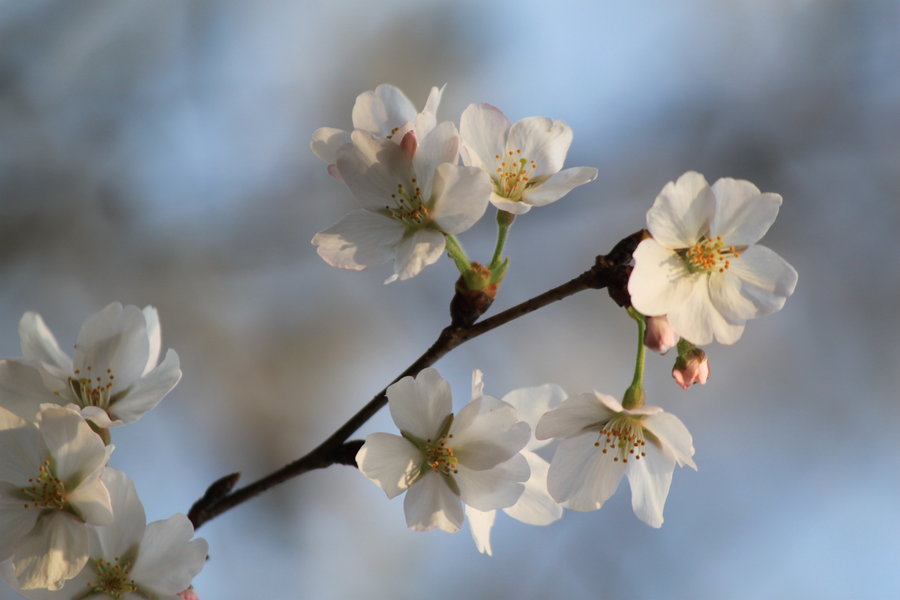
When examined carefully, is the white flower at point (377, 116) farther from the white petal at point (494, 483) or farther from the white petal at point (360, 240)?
the white petal at point (494, 483)

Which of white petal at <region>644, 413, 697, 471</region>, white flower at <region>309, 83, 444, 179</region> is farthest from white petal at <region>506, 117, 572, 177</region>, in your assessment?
white petal at <region>644, 413, 697, 471</region>

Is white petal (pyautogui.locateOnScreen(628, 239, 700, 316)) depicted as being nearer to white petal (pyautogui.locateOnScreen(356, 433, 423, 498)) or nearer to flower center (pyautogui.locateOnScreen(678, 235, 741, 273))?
flower center (pyautogui.locateOnScreen(678, 235, 741, 273))

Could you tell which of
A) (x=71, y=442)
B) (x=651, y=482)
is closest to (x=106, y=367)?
(x=71, y=442)

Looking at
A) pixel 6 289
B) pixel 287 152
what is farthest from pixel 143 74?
pixel 6 289

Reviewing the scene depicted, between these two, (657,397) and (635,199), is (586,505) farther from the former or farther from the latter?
(635,199)

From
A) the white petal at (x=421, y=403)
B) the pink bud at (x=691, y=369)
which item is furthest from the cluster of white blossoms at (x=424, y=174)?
the pink bud at (x=691, y=369)

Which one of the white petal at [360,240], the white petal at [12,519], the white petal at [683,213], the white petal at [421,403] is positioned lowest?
the white petal at [421,403]
